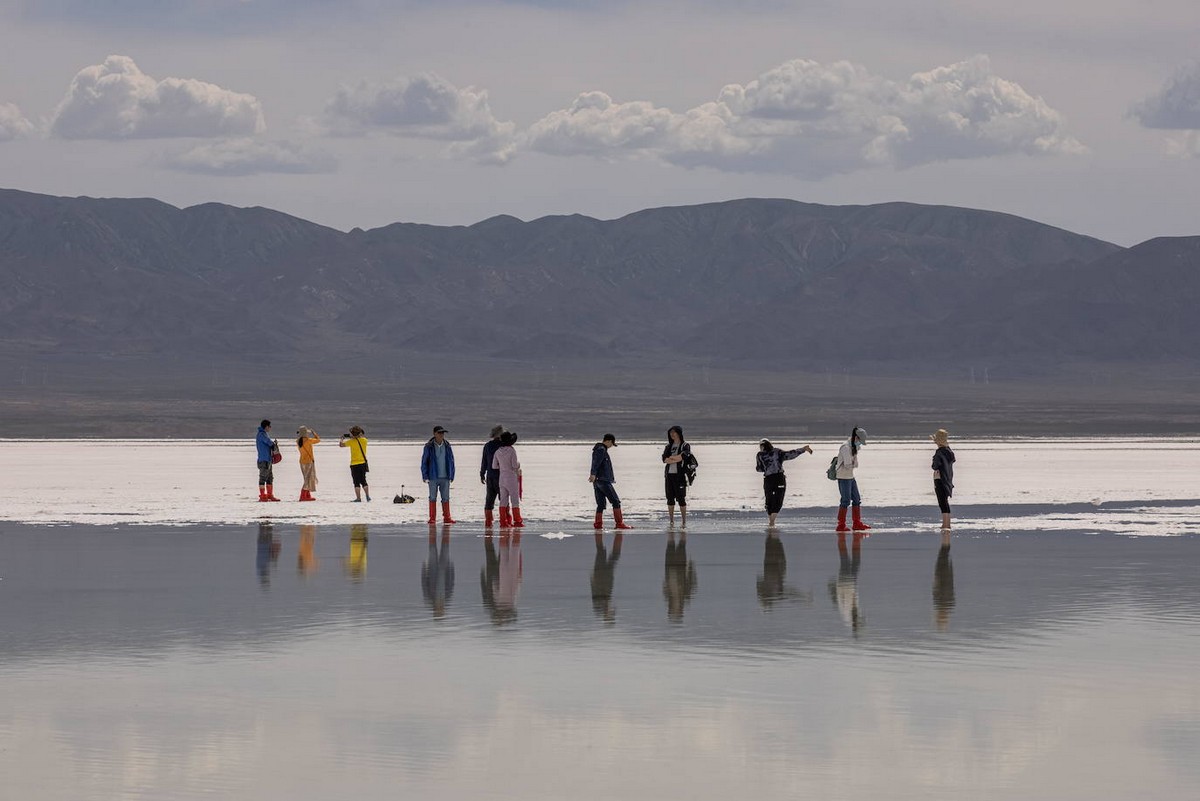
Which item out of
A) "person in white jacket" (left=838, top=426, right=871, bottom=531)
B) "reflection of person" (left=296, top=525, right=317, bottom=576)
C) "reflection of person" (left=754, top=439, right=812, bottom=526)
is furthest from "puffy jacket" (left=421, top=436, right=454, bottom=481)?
"person in white jacket" (left=838, top=426, right=871, bottom=531)

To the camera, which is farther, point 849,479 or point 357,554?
point 849,479

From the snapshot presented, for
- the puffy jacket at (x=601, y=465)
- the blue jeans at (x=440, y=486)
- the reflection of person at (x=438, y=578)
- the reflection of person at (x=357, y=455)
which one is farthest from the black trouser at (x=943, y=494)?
the reflection of person at (x=357, y=455)

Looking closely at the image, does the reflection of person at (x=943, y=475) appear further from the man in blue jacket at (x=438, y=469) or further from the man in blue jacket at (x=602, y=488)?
the man in blue jacket at (x=438, y=469)

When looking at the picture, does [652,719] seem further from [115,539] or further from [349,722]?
[115,539]

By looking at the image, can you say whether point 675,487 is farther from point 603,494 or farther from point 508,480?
point 508,480

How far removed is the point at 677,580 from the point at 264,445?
51.0 ft

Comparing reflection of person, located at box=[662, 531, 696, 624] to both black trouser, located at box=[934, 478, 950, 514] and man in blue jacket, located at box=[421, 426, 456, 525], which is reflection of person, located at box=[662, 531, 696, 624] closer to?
black trouser, located at box=[934, 478, 950, 514]

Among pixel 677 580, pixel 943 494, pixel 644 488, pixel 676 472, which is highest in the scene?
pixel 676 472

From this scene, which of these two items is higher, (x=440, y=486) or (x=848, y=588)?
(x=440, y=486)

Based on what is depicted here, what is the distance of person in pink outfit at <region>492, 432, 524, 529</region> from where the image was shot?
1085 inches

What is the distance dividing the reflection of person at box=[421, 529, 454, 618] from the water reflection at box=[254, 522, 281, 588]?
1.76m

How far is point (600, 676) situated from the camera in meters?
13.4

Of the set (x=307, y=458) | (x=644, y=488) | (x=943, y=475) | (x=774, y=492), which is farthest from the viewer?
(x=644, y=488)

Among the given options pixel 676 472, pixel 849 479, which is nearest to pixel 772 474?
pixel 849 479
